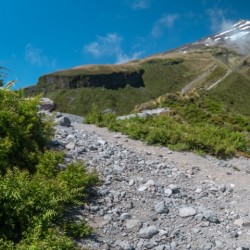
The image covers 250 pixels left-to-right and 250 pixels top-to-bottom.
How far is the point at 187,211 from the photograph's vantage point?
34.2 feet

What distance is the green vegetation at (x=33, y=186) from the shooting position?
25.7ft

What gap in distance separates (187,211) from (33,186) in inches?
152

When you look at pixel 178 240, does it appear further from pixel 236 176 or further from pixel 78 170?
pixel 236 176

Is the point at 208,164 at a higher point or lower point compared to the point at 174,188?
higher

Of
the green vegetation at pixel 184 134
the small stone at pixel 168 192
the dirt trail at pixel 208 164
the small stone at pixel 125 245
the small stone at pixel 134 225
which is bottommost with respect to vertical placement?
the small stone at pixel 125 245

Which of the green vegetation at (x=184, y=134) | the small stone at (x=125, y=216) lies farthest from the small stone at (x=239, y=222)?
the green vegetation at (x=184, y=134)

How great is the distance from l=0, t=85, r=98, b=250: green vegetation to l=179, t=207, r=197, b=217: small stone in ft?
7.26

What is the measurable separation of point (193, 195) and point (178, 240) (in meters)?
2.70

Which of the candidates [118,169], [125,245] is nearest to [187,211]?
[125,245]

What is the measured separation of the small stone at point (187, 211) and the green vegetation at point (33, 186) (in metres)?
2.21

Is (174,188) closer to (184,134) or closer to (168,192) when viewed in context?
(168,192)

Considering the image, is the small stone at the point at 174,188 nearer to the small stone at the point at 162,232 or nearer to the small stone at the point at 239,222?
the small stone at the point at 239,222

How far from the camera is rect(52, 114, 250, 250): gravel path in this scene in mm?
9203

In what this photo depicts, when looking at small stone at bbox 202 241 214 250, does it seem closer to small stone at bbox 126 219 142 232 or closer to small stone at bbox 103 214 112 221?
small stone at bbox 126 219 142 232
